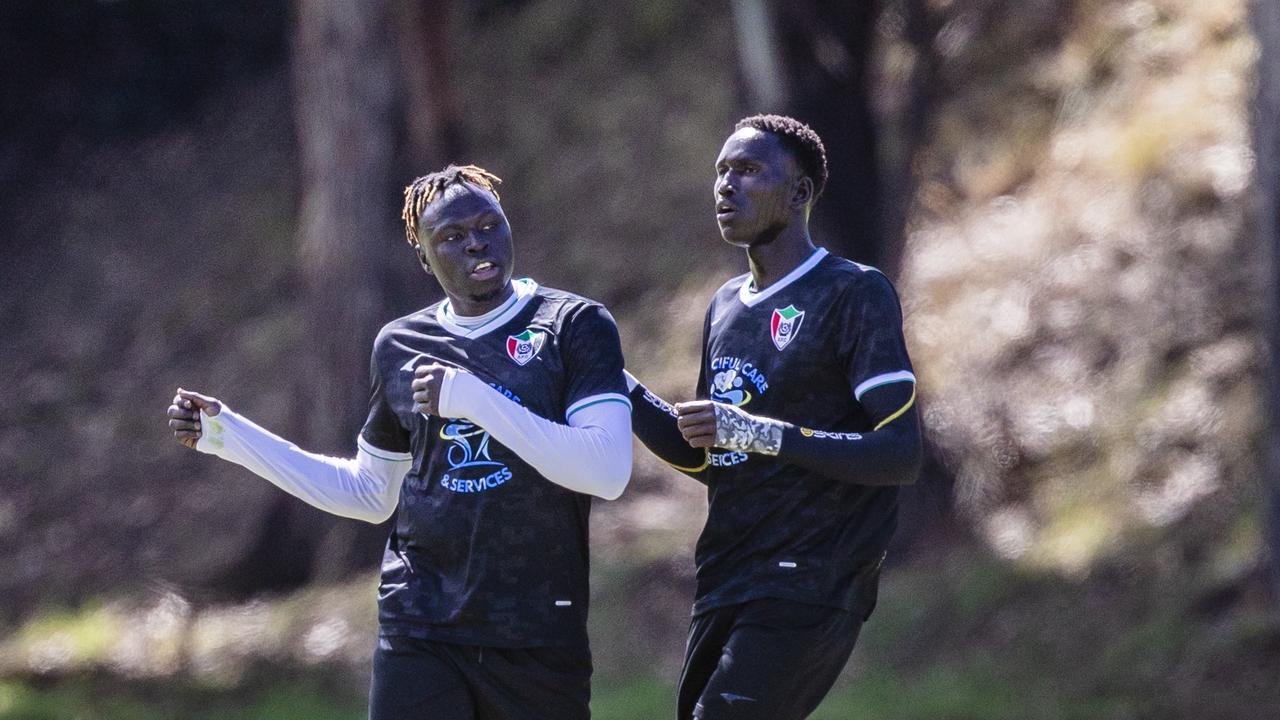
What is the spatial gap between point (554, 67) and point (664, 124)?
182 centimetres

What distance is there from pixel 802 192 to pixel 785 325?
412 mm

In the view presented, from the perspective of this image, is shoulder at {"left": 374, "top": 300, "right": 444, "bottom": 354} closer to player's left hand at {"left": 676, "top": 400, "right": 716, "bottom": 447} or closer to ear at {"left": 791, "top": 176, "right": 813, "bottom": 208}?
player's left hand at {"left": 676, "top": 400, "right": 716, "bottom": 447}

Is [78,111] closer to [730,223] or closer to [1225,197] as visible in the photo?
[1225,197]

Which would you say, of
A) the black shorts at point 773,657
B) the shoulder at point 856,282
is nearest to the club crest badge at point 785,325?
the shoulder at point 856,282

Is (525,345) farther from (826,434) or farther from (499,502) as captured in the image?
(826,434)

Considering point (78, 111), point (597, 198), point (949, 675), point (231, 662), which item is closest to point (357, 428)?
point (231, 662)

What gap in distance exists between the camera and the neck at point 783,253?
15.7ft

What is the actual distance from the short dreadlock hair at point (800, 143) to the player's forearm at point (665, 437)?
0.75 meters

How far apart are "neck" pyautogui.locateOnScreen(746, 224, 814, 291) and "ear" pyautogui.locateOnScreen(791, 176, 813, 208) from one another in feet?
0.22

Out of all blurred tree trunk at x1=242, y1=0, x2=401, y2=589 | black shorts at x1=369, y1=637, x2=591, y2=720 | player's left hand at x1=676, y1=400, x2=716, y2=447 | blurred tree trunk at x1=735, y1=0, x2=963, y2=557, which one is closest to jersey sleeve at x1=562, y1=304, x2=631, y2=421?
player's left hand at x1=676, y1=400, x2=716, y2=447

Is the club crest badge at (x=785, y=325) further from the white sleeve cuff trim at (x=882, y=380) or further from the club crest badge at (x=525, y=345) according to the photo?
the club crest badge at (x=525, y=345)

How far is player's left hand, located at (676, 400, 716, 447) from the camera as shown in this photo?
4.25m

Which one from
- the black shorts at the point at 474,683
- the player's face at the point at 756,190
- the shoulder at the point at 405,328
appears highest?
the player's face at the point at 756,190

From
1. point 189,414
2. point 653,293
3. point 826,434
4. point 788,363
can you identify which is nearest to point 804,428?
point 826,434
